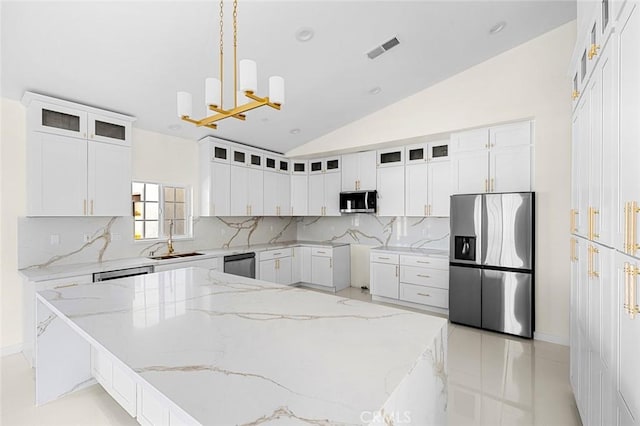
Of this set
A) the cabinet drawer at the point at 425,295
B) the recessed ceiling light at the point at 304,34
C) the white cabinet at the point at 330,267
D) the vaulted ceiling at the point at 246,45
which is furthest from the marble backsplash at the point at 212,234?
the recessed ceiling light at the point at 304,34

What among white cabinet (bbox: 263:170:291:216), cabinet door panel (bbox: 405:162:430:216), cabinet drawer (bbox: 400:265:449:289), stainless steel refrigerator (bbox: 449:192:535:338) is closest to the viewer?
stainless steel refrigerator (bbox: 449:192:535:338)

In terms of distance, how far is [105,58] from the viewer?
263 cm

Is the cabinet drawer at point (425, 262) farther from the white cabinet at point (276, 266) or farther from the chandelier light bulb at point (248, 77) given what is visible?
the chandelier light bulb at point (248, 77)

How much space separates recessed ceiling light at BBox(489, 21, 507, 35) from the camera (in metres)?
3.11

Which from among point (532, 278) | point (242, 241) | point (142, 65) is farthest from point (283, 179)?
point (532, 278)

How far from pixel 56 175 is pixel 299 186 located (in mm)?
3638

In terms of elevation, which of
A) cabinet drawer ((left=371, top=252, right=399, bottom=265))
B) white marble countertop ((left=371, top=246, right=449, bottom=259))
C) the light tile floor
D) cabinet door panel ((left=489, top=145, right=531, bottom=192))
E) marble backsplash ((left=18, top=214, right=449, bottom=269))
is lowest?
the light tile floor

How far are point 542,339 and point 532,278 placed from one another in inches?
27.3

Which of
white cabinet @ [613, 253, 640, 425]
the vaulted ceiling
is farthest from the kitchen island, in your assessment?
the vaulted ceiling

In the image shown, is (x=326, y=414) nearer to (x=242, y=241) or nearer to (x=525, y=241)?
(x=525, y=241)

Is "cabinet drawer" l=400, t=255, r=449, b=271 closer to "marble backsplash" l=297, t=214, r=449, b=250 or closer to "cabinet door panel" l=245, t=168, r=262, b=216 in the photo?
"marble backsplash" l=297, t=214, r=449, b=250

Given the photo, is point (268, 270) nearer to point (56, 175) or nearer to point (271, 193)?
point (271, 193)

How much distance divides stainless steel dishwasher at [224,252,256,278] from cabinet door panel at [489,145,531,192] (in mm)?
3528

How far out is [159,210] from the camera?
14.1 ft
